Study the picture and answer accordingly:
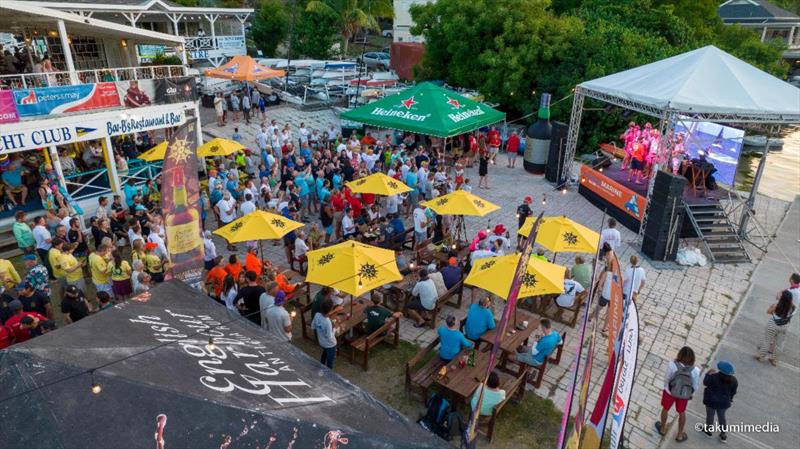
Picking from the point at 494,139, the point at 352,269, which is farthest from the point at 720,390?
the point at 494,139

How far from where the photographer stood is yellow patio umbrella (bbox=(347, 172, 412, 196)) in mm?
12375

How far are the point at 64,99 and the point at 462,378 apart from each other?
42.8 feet

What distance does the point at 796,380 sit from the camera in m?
8.64

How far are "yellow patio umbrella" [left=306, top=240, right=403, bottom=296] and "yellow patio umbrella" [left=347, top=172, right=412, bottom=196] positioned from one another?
3.76 meters

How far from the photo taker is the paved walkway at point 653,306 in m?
8.09

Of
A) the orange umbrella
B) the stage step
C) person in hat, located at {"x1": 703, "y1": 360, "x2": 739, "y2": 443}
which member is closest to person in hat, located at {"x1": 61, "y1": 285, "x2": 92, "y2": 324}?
person in hat, located at {"x1": 703, "y1": 360, "x2": 739, "y2": 443}

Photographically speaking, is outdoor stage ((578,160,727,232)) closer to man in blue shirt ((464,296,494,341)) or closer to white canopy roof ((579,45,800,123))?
white canopy roof ((579,45,800,123))

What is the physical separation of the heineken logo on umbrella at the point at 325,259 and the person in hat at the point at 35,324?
4.22 meters

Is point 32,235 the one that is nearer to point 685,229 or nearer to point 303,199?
point 303,199

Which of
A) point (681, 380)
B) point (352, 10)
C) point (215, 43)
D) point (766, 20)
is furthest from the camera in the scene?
point (766, 20)

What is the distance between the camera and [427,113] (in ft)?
58.2

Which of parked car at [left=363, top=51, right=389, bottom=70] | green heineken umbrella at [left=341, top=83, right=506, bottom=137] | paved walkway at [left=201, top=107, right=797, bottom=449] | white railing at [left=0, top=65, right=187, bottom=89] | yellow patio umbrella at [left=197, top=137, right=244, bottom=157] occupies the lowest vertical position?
paved walkway at [left=201, top=107, right=797, bottom=449]

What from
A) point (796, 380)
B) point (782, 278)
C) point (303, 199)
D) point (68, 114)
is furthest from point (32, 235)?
point (782, 278)

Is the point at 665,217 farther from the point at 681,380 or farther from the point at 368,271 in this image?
the point at 368,271
